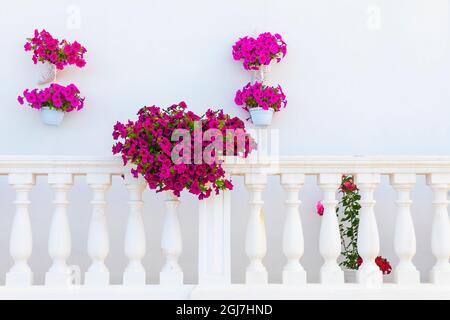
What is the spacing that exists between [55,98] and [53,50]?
1.25 ft

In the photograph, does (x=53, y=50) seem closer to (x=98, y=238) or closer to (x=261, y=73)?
(x=261, y=73)

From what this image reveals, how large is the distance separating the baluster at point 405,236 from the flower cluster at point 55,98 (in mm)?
2461

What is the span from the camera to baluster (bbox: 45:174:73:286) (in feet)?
10.5

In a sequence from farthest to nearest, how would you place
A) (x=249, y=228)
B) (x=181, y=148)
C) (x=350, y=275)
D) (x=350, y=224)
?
(x=350, y=224), (x=350, y=275), (x=249, y=228), (x=181, y=148)

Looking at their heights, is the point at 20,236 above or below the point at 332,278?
above

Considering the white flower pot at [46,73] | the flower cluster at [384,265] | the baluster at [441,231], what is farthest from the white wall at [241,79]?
the baluster at [441,231]

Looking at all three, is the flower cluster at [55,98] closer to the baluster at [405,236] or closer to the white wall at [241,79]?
the white wall at [241,79]

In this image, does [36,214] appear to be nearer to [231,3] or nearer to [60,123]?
[60,123]

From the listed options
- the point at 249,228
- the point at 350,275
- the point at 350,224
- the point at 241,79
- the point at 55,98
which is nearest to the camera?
the point at 249,228

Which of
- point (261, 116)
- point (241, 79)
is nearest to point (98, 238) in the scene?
point (261, 116)

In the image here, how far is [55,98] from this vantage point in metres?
4.30

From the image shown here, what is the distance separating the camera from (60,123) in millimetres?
4465

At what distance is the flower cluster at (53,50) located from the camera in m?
4.36
